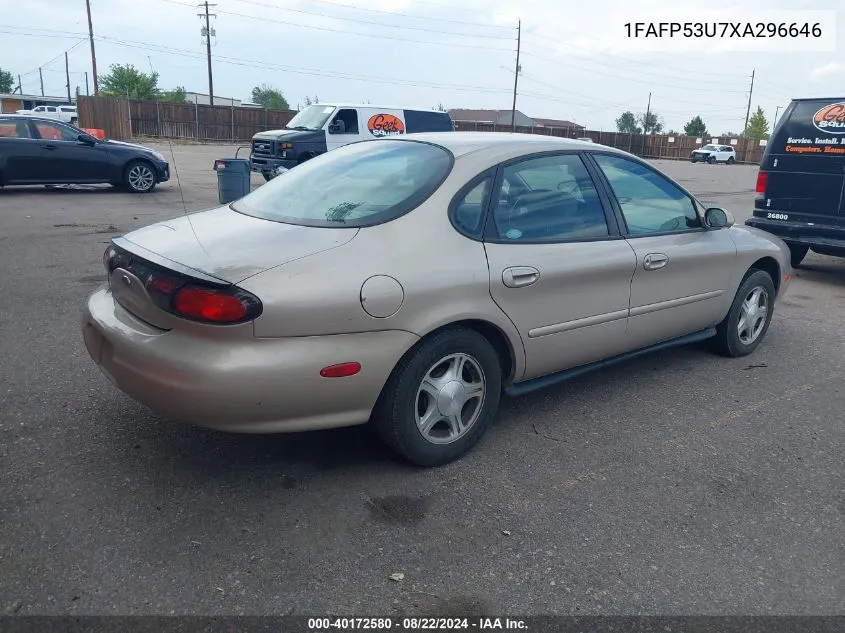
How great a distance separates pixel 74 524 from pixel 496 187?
2.45 m

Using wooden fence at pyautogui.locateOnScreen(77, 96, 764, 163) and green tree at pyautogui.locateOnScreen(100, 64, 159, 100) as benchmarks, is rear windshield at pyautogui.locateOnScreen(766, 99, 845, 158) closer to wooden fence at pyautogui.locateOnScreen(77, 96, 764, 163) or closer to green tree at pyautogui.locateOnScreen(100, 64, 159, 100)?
wooden fence at pyautogui.locateOnScreen(77, 96, 764, 163)

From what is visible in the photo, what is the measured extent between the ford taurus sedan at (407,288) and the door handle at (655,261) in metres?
0.01

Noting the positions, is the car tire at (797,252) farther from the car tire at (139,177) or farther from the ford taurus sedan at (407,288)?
the car tire at (139,177)

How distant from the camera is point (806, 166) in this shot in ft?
26.6

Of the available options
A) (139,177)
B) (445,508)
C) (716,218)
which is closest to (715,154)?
(139,177)

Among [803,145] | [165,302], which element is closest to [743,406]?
[165,302]

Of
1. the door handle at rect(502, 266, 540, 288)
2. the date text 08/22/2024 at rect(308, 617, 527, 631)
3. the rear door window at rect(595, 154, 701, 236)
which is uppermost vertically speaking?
the rear door window at rect(595, 154, 701, 236)

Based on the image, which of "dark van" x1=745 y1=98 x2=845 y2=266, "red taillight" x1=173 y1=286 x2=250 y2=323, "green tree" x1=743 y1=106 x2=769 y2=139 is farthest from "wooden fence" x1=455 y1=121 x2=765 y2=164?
"red taillight" x1=173 y1=286 x2=250 y2=323

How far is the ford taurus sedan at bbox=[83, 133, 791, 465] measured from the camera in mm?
2943

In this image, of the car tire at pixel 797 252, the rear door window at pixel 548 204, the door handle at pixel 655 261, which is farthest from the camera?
the car tire at pixel 797 252

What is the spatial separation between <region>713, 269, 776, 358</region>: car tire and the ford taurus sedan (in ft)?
1.90

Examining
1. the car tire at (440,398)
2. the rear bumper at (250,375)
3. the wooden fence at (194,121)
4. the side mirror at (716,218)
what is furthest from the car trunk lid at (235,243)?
the wooden fence at (194,121)

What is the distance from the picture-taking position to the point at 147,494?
315 cm

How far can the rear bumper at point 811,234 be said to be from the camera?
25.8ft
